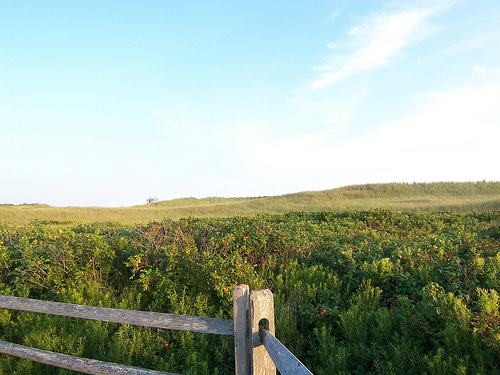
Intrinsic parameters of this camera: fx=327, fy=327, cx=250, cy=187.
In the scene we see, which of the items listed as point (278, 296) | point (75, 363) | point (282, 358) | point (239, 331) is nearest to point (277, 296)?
point (278, 296)

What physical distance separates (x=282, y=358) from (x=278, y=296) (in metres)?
3.13

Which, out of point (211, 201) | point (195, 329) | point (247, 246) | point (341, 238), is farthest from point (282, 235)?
point (211, 201)

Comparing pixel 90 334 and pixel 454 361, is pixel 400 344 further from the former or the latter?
pixel 90 334

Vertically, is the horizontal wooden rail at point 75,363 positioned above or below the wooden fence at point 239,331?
below

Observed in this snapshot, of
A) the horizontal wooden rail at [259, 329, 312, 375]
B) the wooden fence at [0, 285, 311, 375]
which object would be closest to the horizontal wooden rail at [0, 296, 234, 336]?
the wooden fence at [0, 285, 311, 375]

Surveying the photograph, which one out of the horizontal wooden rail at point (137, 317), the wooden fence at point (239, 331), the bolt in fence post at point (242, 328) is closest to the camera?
the wooden fence at point (239, 331)

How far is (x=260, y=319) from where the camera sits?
8.41 feet

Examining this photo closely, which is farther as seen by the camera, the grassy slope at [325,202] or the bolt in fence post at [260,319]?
the grassy slope at [325,202]

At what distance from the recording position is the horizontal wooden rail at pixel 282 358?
1941 millimetres

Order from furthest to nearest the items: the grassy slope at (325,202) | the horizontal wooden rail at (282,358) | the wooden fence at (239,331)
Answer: the grassy slope at (325,202) < the wooden fence at (239,331) < the horizontal wooden rail at (282,358)

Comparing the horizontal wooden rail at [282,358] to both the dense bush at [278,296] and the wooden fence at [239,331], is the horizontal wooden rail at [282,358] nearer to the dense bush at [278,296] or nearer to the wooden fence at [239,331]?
the wooden fence at [239,331]

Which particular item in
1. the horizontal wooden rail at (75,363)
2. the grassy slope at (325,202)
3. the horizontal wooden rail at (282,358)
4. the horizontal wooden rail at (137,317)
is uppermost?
the grassy slope at (325,202)

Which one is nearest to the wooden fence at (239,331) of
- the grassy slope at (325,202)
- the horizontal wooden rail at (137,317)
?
the horizontal wooden rail at (137,317)

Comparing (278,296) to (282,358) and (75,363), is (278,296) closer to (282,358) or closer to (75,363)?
(75,363)
